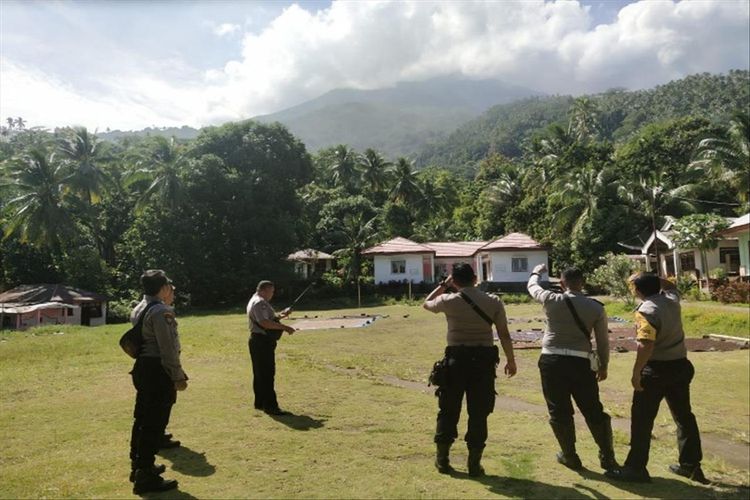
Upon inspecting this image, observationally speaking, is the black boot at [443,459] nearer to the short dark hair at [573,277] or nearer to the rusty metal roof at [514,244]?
the short dark hair at [573,277]

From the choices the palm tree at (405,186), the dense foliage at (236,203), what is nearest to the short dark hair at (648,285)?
the dense foliage at (236,203)

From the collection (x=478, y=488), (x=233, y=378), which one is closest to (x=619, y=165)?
(x=233, y=378)

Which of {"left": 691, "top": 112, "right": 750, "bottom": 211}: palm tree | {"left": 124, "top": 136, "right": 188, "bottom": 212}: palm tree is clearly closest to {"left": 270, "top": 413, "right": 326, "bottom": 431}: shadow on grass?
{"left": 124, "top": 136, "right": 188, "bottom": 212}: palm tree

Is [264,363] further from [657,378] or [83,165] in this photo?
[83,165]

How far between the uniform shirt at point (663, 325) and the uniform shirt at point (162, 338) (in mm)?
3893

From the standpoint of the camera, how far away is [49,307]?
91.1ft

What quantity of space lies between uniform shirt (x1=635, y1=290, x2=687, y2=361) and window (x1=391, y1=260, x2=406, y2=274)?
1449 inches

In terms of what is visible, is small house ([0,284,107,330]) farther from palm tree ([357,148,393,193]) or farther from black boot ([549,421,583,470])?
palm tree ([357,148,393,193])

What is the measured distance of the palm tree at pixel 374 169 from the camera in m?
57.0

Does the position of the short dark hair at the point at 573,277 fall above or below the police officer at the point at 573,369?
above

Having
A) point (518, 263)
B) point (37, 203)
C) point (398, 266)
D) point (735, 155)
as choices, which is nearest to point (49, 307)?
point (37, 203)

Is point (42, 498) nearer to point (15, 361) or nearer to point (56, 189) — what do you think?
point (15, 361)

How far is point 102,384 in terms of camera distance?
29.4ft

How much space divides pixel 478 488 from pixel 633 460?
1437mm
